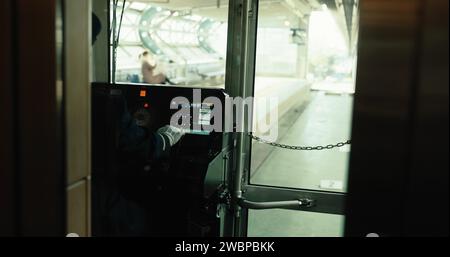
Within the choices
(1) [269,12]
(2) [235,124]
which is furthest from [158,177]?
(1) [269,12]

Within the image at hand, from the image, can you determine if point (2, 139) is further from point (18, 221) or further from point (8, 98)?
point (18, 221)

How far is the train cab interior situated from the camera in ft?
4.14

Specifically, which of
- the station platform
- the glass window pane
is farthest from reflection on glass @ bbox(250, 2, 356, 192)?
the glass window pane

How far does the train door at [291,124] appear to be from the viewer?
3.63m

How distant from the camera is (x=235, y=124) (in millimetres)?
3711

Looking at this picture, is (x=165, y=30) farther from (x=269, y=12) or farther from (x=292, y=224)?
(x=292, y=224)

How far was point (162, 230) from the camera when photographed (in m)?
3.40

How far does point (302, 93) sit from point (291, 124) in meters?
0.30

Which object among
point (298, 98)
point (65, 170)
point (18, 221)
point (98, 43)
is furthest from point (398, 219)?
point (98, 43)

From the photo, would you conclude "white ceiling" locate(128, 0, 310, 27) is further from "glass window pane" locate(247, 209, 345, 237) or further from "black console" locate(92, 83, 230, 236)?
"glass window pane" locate(247, 209, 345, 237)

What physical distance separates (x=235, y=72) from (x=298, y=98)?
2.18 ft

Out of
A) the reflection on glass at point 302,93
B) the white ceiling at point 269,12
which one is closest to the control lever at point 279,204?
the reflection on glass at point 302,93

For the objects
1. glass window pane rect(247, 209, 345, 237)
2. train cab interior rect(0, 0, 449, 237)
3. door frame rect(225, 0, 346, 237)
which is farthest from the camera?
glass window pane rect(247, 209, 345, 237)

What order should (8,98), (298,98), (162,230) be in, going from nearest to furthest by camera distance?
(8,98) < (162,230) < (298,98)
